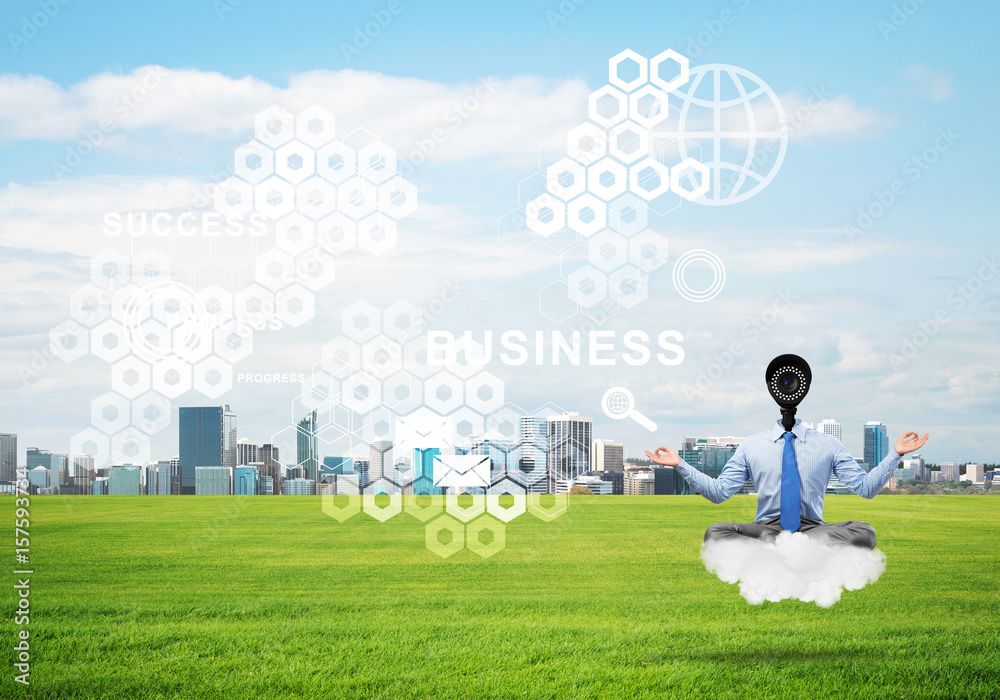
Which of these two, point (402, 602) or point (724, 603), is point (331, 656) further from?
point (724, 603)

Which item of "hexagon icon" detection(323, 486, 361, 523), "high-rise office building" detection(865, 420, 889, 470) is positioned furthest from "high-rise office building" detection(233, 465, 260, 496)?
"high-rise office building" detection(865, 420, 889, 470)

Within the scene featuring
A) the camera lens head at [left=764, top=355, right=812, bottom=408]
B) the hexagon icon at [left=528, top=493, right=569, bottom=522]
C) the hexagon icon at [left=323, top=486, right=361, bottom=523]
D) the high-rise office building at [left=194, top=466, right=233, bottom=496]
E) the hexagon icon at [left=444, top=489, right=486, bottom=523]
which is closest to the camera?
the camera lens head at [left=764, top=355, right=812, bottom=408]

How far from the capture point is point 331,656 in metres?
8.37

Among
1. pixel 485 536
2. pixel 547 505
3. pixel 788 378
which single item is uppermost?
pixel 788 378

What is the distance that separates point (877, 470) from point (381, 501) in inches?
751

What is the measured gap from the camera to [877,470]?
5547 millimetres

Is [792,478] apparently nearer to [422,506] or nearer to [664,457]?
[664,457]

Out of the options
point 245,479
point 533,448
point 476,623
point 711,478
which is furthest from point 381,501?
point 711,478

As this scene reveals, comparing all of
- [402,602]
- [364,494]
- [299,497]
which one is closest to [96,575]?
[402,602]

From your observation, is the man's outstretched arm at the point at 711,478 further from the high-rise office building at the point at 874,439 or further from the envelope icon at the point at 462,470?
the envelope icon at the point at 462,470

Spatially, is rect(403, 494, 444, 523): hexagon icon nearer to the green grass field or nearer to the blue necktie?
the green grass field

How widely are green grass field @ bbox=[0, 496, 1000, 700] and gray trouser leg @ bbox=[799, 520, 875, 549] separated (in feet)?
8.50

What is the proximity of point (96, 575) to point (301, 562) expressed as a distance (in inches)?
133

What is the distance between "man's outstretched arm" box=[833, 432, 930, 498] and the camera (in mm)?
5473
